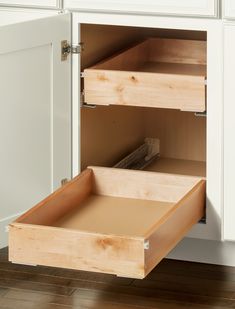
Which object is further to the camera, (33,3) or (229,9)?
(33,3)

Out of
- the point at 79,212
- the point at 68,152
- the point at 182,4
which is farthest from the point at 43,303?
the point at 182,4

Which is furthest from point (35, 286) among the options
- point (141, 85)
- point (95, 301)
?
point (141, 85)

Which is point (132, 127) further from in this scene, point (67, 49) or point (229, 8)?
point (229, 8)

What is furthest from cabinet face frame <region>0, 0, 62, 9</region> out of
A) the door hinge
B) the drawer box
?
the drawer box

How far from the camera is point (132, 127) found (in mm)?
3258

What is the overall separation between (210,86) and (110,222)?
1.44ft

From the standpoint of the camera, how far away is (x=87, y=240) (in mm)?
2299

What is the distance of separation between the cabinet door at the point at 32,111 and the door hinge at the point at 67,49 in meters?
0.01

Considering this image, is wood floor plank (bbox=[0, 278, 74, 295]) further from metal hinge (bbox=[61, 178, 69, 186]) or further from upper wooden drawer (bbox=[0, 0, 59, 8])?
upper wooden drawer (bbox=[0, 0, 59, 8])

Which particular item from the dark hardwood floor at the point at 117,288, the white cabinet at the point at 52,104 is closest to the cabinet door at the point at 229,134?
the white cabinet at the point at 52,104

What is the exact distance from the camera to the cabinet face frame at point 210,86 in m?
2.61

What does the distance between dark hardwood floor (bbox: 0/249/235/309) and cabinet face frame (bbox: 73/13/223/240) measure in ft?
0.42

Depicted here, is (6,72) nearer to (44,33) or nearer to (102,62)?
(44,33)

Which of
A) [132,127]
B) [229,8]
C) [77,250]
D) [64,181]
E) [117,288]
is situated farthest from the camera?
[132,127]
